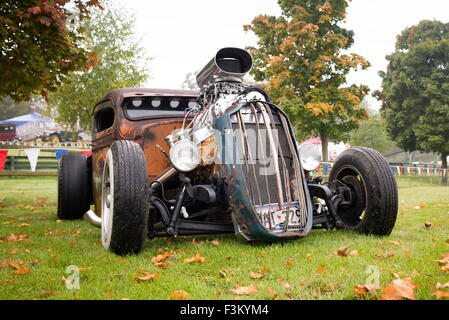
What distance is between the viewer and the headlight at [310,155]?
4.01 m

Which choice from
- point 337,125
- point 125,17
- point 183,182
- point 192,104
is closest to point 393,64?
point 337,125

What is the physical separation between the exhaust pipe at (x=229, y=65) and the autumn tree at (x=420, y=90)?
927 inches

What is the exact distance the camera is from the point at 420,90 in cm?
2581

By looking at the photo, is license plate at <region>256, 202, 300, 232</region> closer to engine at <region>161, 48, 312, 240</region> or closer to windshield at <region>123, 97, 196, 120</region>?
engine at <region>161, 48, 312, 240</region>

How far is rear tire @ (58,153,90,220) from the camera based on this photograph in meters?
→ 5.97

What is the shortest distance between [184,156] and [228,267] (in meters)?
1.17

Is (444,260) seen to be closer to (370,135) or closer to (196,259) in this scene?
(196,259)

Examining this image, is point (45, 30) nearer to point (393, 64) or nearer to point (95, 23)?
point (95, 23)

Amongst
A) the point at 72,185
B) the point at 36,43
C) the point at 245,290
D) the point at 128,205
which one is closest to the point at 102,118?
the point at 72,185

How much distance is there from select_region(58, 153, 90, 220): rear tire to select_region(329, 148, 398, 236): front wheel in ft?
13.0

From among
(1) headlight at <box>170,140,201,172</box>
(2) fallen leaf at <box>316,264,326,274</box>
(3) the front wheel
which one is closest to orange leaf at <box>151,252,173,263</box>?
(1) headlight at <box>170,140,201,172</box>
